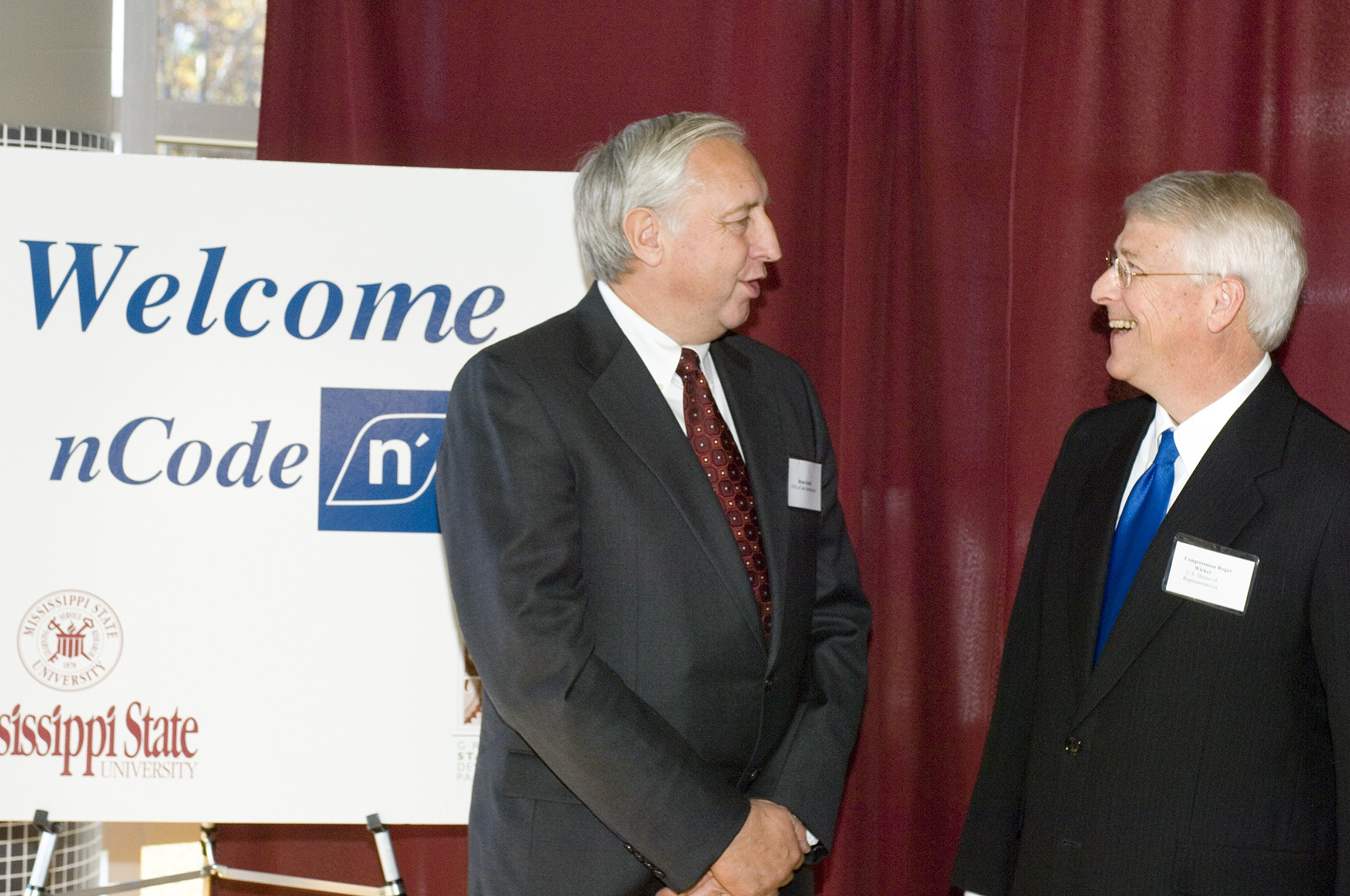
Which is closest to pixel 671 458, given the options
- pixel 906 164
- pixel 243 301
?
pixel 243 301

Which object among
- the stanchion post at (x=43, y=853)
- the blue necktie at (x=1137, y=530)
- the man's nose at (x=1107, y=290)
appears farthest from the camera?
the stanchion post at (x=43, y=853)

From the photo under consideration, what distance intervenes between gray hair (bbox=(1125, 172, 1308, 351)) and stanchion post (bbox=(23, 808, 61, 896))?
7.84ft

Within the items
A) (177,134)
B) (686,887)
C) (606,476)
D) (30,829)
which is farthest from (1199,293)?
(30,829)

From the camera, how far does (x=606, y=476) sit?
1.82 meters

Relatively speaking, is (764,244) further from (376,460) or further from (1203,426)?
(376,460)

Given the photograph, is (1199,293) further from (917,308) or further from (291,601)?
(291,601)

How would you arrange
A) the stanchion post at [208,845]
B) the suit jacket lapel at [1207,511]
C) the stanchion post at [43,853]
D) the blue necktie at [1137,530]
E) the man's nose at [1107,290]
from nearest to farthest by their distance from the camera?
1. the suit jacket lapel at [1207,511]
2. the blue necktie at [1137,530]
3. the man's nose at [1107,290]
4. the stanchion post at [43,853]
5. the stanchion post at [208,845]

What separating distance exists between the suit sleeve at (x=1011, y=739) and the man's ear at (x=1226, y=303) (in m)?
0.35

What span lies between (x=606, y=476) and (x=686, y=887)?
625 millimetres

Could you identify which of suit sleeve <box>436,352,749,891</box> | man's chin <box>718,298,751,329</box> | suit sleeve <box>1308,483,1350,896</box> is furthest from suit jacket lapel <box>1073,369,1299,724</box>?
man's chin <box>718,298,751,329</box>

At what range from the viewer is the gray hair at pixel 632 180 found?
6.38ft

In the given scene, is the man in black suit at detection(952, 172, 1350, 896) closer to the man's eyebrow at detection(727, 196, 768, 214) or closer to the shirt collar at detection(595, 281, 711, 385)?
the man's eyebrow at detection(727, 196, 768, 214)

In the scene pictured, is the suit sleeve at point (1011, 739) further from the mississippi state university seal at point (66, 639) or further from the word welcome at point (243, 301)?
the mississippi state university seal at point (66, 639)

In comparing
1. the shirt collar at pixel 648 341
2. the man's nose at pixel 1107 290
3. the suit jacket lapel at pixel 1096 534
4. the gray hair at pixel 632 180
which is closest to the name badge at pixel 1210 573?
the suit jacket lapel at pixel 1096 534
